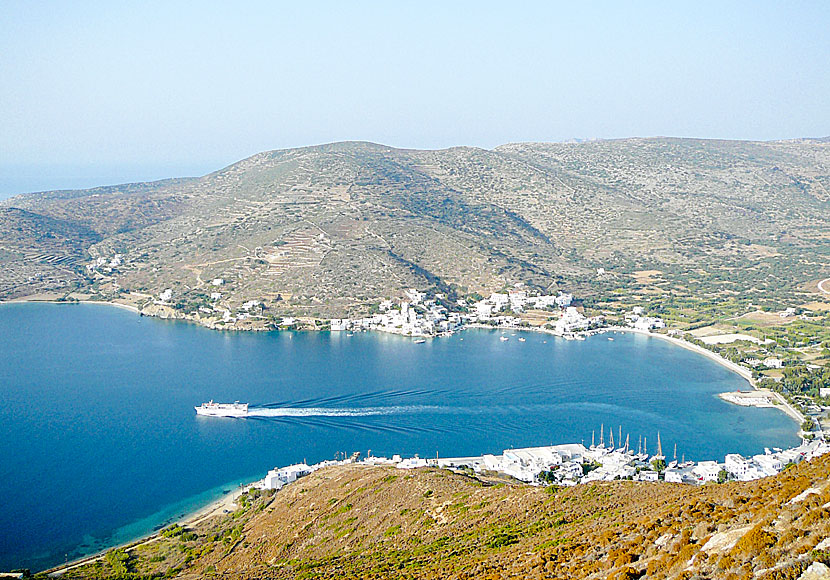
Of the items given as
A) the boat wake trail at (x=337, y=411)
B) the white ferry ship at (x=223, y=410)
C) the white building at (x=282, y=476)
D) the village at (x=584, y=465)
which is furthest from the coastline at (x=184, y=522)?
the white ferry ship at (x=223, y=410)

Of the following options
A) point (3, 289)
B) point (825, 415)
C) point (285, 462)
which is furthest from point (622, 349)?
point (3, 289)

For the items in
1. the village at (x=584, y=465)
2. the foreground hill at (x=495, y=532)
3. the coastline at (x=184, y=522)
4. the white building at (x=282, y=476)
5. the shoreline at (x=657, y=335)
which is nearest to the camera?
the foreground hill at (x=495, y=532)

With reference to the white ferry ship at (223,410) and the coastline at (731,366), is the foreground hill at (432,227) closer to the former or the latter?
the coastline at (731,366)

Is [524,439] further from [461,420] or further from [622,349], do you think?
[622,349]

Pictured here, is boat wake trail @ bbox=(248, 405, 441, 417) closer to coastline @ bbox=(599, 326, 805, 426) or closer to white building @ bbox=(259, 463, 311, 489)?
white building @ bbox=(259, 463, 311, 489)

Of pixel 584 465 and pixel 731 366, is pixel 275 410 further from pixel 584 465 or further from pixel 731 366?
pixel 731 366

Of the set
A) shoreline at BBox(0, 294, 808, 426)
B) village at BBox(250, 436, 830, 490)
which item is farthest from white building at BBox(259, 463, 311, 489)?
shoreline at BBox(0, 294, 808, 426)
